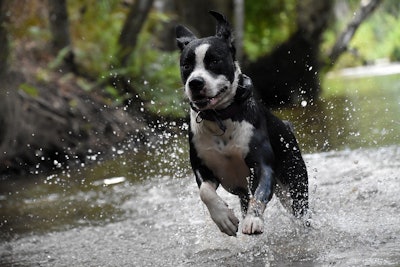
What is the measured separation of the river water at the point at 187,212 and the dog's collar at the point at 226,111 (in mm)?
801

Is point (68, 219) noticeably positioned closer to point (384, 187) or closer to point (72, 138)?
point (384, 187)

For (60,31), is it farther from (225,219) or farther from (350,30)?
(225,219)

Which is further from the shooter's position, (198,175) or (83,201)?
(83,201)

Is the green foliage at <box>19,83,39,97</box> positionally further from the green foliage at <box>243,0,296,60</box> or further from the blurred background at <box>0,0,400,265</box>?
the green foliage at <box>243,0,296,60</box>

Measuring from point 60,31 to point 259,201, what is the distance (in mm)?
10105

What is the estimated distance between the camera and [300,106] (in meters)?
13.5

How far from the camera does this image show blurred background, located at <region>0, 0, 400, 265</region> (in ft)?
28.3

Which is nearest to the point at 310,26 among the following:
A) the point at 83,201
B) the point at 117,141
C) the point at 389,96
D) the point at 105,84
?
the point at 389,96

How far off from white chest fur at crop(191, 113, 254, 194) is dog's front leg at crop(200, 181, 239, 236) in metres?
0.30

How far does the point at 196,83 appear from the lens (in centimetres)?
491

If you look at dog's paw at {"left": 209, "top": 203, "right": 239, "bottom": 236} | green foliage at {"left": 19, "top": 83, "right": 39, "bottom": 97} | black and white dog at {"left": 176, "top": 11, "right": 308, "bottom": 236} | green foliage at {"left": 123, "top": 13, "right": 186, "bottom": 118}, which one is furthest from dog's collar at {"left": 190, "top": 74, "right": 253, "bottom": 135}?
green foliage at {"left": 123, "top": 13, "right": 186, "bottom": 118}

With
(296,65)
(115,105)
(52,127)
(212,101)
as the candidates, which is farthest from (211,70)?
(296,65)

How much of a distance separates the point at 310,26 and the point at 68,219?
11934 mm

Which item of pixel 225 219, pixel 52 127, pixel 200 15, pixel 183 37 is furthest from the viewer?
pixel 200 15
